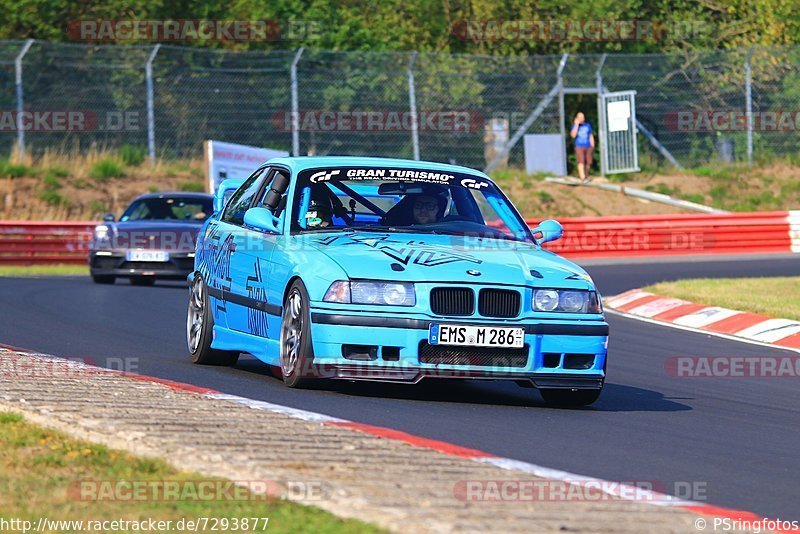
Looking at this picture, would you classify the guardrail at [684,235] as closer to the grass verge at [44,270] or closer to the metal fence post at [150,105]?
the metal fence post at [150,105]

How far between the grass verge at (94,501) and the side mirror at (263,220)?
3.09m

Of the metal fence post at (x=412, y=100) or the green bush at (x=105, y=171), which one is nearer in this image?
the metal fence post at (x=412, y=100)

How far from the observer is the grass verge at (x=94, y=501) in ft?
16.4

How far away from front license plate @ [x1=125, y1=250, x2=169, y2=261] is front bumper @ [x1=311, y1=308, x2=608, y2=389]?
12.0 m

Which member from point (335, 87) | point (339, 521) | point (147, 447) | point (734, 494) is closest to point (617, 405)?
point (734, 494)

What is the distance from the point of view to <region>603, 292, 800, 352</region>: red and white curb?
1421 centimetres

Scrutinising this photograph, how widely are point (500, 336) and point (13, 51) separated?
22.8 m

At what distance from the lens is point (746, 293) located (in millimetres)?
17625

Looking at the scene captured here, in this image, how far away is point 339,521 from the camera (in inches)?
192

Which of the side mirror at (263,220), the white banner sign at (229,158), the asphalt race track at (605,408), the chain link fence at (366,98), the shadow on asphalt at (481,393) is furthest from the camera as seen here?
the chain link fence at (366,98)

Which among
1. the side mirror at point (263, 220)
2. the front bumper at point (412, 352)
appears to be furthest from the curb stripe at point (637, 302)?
the front bumper at point (412, 352)

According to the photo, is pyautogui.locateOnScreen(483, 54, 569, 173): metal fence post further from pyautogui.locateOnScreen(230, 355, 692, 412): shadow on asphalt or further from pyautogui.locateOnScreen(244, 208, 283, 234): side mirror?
pyautogui.locateOnScreen(244, 208, 283, 234): side mirror

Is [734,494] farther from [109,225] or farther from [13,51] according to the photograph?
[13,51]

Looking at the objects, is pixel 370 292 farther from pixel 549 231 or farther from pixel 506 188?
pixel 506 188
